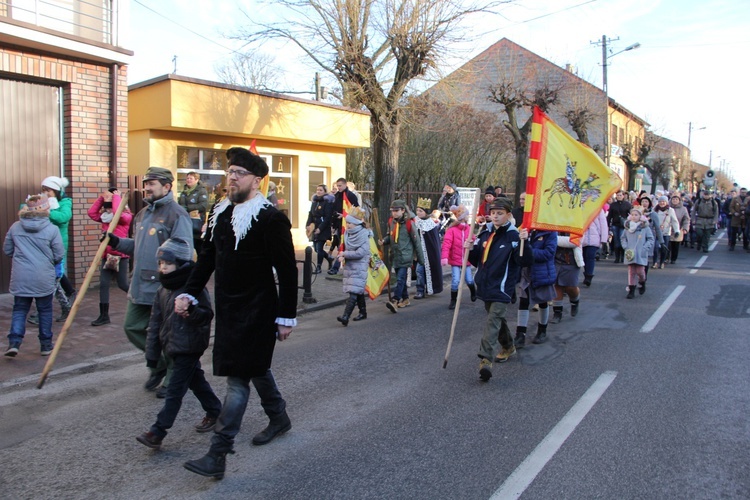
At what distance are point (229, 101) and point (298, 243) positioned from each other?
15.3 ft

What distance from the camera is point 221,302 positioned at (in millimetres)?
3902

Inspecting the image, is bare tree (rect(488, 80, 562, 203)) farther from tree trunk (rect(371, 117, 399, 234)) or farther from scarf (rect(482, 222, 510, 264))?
scarf (rect(482, 222, 510, 264))

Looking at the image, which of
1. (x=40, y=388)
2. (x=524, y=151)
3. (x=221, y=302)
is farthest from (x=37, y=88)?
(x=524, y=151)

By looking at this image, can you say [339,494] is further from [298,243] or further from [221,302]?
[298,243]

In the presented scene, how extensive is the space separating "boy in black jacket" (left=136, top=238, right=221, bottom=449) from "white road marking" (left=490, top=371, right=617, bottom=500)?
7.02ft

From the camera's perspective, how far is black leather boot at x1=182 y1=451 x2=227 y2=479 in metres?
3.68

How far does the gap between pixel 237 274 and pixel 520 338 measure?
14.0 ft

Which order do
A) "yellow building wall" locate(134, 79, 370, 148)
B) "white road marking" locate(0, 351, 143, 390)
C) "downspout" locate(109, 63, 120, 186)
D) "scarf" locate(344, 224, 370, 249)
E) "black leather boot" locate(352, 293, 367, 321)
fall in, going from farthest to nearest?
"yellow building wall" locate(134, 79, 370, 148) → "downspout" locate(109, 63, 120, 186) → "black leather boot" locate(352, 293, 367, 321) → "scarf" locate(344, 224, 370, 249) → "white road marking" locate(0, 351, 143, 390)

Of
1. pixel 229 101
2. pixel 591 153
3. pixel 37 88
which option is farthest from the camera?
pixel 229 101

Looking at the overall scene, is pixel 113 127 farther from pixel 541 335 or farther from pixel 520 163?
pixel 520 163

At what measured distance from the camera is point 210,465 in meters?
3.71

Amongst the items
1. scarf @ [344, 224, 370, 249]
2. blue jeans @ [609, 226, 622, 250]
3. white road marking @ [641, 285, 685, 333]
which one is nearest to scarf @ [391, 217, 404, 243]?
scarf @ [344, 224, 370, 249]

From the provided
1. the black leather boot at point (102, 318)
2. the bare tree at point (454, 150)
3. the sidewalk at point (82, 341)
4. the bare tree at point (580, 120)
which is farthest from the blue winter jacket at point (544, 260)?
the bare tree at point (580, 120)

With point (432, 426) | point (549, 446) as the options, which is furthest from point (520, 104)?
point (549, 446)
